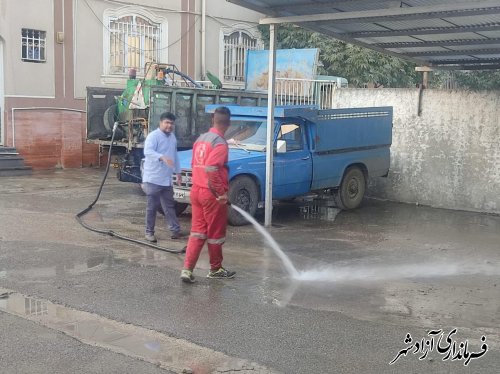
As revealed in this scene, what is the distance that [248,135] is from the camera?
440 inches

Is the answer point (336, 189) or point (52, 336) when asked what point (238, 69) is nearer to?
point (336, 189)

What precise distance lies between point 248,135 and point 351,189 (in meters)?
→ 2.77

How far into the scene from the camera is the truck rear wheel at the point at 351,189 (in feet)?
41.0

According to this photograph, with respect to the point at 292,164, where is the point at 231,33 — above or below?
above

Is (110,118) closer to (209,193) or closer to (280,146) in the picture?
(280,146)

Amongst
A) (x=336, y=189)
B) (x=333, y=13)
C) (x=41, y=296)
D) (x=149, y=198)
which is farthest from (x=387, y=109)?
(x=41, y=296)

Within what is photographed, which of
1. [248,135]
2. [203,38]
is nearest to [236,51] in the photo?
[203,38]

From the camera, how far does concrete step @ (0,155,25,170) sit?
1641 cm

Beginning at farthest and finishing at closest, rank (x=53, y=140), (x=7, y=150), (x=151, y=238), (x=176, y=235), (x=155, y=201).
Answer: (x=53, y=140)
(x=7, y=150)
(x=176, y=235)
(x=155, y=201)
(x=151, y=238)

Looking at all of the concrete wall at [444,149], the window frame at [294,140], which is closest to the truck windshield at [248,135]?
the window frame at [294,140]

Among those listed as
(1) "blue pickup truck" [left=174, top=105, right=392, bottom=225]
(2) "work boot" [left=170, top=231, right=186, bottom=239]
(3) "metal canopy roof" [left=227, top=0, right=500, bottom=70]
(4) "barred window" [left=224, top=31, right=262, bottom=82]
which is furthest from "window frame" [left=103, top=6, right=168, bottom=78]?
(2) "work boot" [left=170, top=231, right=186, bottom=239]

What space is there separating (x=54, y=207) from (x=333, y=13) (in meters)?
6.18

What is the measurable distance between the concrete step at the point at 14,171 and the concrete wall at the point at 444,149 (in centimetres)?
907

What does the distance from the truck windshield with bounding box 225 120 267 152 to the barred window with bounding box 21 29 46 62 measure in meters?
8.38
